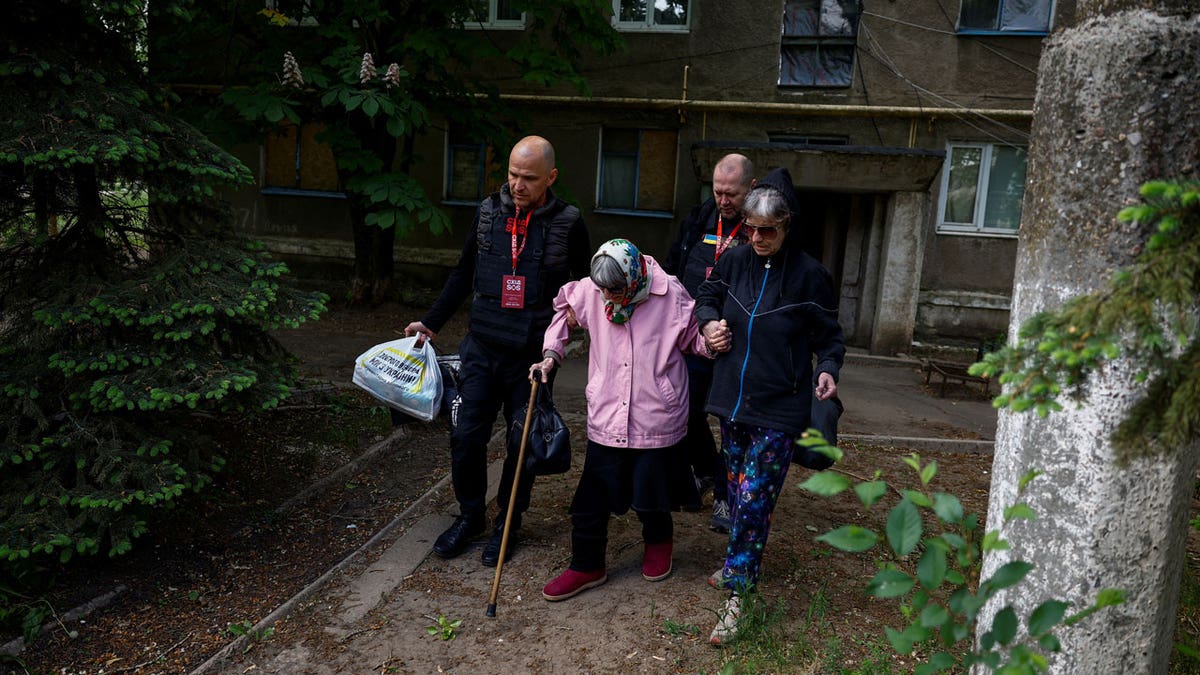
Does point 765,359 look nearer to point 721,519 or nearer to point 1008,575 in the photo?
point 721,519

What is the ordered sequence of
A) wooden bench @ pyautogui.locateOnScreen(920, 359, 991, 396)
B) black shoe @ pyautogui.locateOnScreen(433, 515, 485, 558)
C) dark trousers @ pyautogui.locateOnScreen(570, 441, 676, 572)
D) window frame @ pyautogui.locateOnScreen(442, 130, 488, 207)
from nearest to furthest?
dark trousers @ pyautogui.locateOnScreen(570, 441, 676, 572)
black shoe @ pyautogui.locateOnScreen(433, 515, 485, 558)
wooden bench @ pyautogui.locateOnScreen(920, 359, 991, 396)
window frame @ pyautogui.locateOnScreen(442, 130, 488, 207)

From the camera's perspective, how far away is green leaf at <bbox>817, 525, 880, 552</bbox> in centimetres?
181

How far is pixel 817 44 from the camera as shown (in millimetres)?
13305

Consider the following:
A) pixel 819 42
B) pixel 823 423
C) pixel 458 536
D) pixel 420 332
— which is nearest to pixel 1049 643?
pixel 823 423

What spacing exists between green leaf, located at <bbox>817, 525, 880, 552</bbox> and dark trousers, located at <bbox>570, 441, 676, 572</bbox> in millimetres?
2113

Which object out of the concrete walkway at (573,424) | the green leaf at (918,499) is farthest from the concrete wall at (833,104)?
the green leaf at (918,499)

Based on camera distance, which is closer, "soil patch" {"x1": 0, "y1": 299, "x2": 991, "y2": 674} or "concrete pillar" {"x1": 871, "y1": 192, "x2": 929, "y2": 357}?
"soil patch" {"x1": 0, "y1": 299, "x2": 991, "y2": 674}

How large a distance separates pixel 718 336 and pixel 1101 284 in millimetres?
1782

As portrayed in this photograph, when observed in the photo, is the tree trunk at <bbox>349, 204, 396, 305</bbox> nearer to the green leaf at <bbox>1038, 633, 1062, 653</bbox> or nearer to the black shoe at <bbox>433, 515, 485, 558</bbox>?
the black shoe at <bbox>433, 515, 485, 558</bbox>

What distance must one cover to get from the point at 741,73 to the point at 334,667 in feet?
38.7

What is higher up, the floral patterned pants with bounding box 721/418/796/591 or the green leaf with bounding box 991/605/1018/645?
the green leaf with bounding box 991/605/1018/645

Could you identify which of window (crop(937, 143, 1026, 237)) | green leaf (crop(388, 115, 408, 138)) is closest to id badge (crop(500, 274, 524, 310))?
green leaf (crop(388, 115, 408, 138))

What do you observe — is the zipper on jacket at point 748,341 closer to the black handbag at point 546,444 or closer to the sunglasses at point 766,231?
the sunglasses at point 766,231

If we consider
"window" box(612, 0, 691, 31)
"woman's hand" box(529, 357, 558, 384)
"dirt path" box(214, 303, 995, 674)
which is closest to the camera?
"dirt path" box(214, 303, 995, 674)
